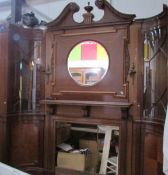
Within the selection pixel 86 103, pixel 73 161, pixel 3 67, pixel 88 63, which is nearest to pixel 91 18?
pixel 88 63

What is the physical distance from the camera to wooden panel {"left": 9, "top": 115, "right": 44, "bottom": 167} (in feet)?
10.1

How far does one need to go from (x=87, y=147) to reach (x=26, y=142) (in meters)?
0.72

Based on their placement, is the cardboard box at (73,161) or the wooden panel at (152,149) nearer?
the wooden panel at (152,149)

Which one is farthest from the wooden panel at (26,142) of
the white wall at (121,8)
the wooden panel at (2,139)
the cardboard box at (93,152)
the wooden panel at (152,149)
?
the white wall at (121,8)

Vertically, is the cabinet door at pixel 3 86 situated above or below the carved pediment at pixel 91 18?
below

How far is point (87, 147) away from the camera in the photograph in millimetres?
2988

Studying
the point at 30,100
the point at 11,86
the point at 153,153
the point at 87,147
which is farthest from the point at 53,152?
the point at 153,153

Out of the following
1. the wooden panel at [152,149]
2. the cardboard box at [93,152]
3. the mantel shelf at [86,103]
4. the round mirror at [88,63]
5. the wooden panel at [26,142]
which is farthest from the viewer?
the wooden panel at [26,142]

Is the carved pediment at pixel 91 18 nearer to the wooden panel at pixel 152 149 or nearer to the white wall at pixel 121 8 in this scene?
the white wall at pixel 121 8

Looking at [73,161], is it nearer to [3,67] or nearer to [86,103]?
[86,103]

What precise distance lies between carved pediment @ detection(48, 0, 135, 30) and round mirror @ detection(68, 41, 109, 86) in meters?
0.22

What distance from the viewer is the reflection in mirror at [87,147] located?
9.29 ft

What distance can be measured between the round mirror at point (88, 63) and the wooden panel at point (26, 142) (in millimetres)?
701

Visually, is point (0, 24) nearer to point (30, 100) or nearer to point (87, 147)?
point (30, 100)
